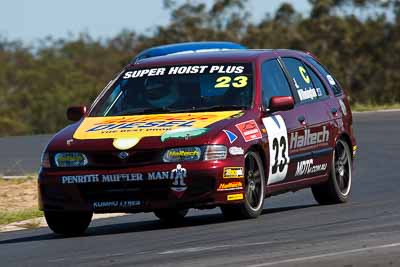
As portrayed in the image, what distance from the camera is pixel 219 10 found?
62.6 metres

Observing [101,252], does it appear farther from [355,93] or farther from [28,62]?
[28,62]

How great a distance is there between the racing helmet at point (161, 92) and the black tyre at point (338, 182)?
1886 mm

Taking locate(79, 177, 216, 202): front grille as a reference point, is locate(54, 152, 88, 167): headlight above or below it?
above

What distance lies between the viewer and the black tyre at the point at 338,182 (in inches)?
Answer: 529

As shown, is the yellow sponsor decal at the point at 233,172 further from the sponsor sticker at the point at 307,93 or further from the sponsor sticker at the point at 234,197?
the sponsor sticker at the point at 307,93

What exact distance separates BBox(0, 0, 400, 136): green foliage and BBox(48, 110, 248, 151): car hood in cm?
3016

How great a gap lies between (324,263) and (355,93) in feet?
145

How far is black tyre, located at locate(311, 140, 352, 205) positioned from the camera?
13.4m

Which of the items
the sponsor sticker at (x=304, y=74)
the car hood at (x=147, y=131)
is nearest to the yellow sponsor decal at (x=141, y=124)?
the car hood at (x=147, y=131)

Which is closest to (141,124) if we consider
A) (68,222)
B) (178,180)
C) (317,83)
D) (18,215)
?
(178,180)

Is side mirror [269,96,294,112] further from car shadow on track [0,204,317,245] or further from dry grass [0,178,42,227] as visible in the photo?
dry grass [0,178,42,227]

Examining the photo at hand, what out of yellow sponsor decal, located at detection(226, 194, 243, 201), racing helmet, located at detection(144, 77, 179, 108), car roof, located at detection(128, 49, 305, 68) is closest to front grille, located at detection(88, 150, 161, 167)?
yellow sponsor decal, located at detection(226, 194, 243, 201)

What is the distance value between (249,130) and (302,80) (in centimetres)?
183

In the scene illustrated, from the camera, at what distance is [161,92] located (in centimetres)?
1243
